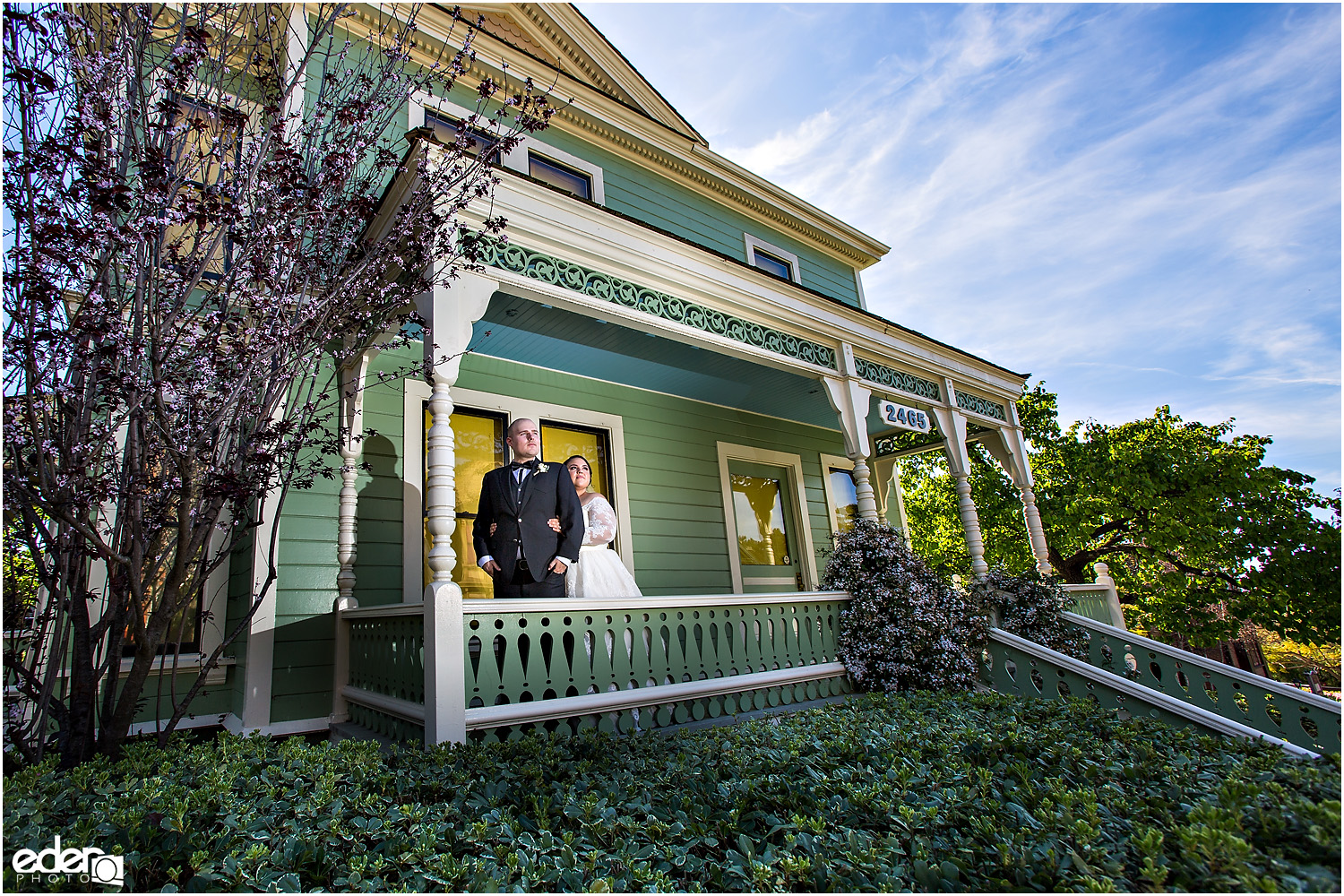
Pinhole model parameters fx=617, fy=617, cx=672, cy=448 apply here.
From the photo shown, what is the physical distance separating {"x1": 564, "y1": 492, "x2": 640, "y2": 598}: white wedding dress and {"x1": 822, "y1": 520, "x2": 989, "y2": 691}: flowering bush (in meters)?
2.05

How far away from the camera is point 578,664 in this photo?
384cm

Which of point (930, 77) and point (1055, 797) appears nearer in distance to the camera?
point (1055, 797)

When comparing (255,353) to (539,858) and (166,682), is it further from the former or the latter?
(166,682)

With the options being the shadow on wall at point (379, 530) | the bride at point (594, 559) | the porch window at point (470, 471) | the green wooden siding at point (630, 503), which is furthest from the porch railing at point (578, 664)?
the porch window at point (470, 471)

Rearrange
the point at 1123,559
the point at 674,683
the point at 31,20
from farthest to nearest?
the point at 1123,559 < the point at 674,683 < the point at 31,20

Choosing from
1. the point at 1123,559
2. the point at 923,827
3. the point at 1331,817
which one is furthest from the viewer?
the point at 1123,559

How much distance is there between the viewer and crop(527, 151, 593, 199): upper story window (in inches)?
281

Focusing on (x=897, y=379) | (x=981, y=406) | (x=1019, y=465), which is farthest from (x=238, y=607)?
(x=1019, y=465)

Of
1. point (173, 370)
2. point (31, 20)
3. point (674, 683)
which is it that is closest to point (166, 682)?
point (173, 370)

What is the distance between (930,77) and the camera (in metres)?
3.60

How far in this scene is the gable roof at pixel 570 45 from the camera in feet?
25.5

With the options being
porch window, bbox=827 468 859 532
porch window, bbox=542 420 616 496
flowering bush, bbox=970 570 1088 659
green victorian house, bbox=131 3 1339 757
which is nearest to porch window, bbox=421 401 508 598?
green victorian house, bbox=131 3 1339 757

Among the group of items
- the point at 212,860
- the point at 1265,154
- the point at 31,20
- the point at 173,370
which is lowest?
the point at 212,860

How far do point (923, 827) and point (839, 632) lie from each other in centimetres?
379
